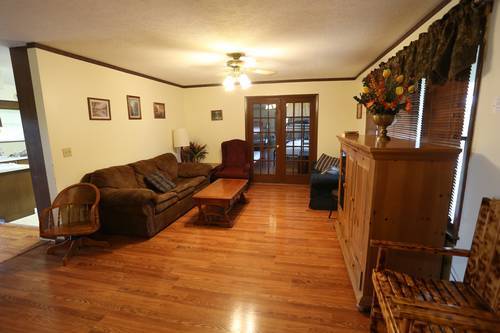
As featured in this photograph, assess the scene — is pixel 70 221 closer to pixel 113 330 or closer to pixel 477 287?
pixel 113 330

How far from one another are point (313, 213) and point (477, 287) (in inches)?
101

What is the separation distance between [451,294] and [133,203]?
120 inches

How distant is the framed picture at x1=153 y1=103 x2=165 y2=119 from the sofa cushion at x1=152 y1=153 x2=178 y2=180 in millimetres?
787

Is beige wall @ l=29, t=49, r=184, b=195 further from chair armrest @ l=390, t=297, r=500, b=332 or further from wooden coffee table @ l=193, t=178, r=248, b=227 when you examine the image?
chair armrest @ l=390, t=297, r=500, b=332

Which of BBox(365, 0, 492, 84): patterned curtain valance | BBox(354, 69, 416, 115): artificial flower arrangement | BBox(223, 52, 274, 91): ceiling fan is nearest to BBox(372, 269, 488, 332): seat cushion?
BBox(354, 69, 416, 115): artificial flower arrangement

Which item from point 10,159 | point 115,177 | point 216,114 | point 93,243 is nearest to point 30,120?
point 115,177

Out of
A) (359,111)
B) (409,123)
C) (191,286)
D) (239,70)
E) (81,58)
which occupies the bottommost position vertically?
(191,286)

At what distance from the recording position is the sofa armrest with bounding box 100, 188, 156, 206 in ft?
9.92

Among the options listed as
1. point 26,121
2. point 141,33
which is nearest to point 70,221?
point 26,121

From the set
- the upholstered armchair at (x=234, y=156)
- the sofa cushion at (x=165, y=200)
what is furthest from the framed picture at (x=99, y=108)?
the upholstered armchair at (x=234, y=156)

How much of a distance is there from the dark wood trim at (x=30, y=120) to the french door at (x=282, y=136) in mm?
3745

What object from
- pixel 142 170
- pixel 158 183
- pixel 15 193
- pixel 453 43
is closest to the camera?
pixel 453 43

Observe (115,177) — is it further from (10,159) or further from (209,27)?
(10,159)

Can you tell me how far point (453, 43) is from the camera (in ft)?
5.55
